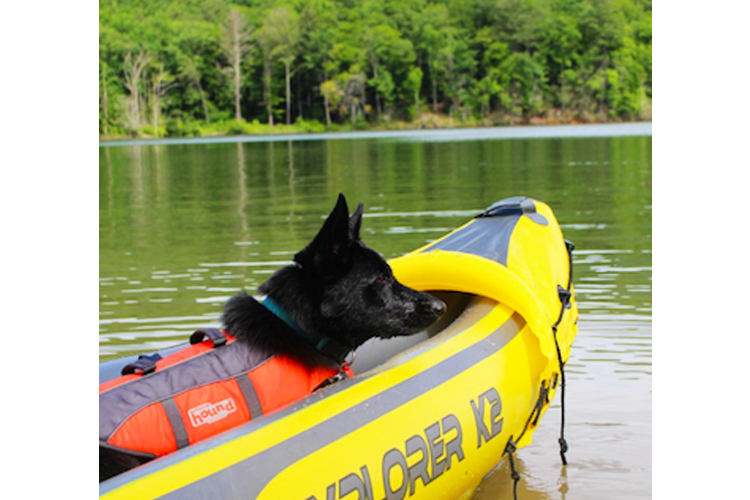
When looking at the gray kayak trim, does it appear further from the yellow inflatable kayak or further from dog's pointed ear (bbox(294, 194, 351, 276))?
dog's pointed ear (bbox(294, 194, 351, 276))

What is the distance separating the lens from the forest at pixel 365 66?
71.8m

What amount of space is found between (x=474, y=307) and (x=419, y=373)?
32.2 inches

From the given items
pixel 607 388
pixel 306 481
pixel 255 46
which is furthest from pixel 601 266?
pixel 255 46

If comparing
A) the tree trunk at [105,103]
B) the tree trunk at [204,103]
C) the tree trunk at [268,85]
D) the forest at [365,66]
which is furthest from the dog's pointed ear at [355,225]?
the tree trunk at [204,103]

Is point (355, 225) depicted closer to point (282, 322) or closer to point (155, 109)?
point (282, 322)

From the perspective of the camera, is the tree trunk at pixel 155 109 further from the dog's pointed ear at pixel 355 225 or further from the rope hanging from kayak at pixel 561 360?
the dog's pointed ear at pixel 355 225

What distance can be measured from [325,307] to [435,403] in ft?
1.91

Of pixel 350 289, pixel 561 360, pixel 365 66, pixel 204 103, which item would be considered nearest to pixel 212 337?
pixel 350 289

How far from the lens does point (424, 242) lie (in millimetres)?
10359

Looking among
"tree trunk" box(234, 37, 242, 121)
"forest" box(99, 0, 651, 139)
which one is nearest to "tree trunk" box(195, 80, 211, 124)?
"forest" box(99, 0, 651, 139)

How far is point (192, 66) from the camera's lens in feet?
242

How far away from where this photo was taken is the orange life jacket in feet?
8.97

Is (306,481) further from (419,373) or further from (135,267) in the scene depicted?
(135,267)

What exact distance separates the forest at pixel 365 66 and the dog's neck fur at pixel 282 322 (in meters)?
65.6
